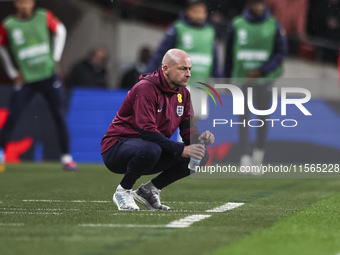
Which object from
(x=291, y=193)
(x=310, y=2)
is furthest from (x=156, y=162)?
(x=310, y=2)

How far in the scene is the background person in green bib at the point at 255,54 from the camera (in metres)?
11.3

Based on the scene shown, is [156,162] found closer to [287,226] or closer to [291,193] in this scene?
[287,226]

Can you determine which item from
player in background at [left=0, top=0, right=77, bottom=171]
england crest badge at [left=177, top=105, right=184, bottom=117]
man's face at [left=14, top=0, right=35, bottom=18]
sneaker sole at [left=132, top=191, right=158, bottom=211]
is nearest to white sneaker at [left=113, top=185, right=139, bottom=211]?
sneaker sole at [left=132, top=191, right=158, bottom=211]

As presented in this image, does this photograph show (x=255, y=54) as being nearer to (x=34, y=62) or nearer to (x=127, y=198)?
(x=34, y=62)

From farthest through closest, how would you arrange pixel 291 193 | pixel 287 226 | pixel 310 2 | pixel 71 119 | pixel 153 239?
pixel 310 2
pixel 71 119
pixel 291 193
pixel 287 226
pixel 153 239

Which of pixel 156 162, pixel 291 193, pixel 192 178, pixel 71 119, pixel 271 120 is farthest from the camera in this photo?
pixel 71 119

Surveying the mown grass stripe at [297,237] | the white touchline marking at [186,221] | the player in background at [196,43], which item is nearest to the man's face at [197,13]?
the player in background at [196,43]

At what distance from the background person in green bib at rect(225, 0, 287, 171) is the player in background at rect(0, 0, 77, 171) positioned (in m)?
2.36

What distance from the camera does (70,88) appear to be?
13.6 m

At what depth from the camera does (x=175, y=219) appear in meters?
6.04

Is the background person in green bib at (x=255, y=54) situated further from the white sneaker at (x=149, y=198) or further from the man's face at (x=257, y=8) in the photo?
the white sneaker at (x=149, y=198)

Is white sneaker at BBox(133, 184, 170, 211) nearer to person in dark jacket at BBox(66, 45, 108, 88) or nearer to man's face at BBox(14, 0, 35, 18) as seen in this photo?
man's face at BBox(14, 0, 35, 18)

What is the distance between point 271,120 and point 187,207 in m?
5.64

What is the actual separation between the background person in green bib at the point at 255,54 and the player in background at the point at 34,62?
236 centimetres
